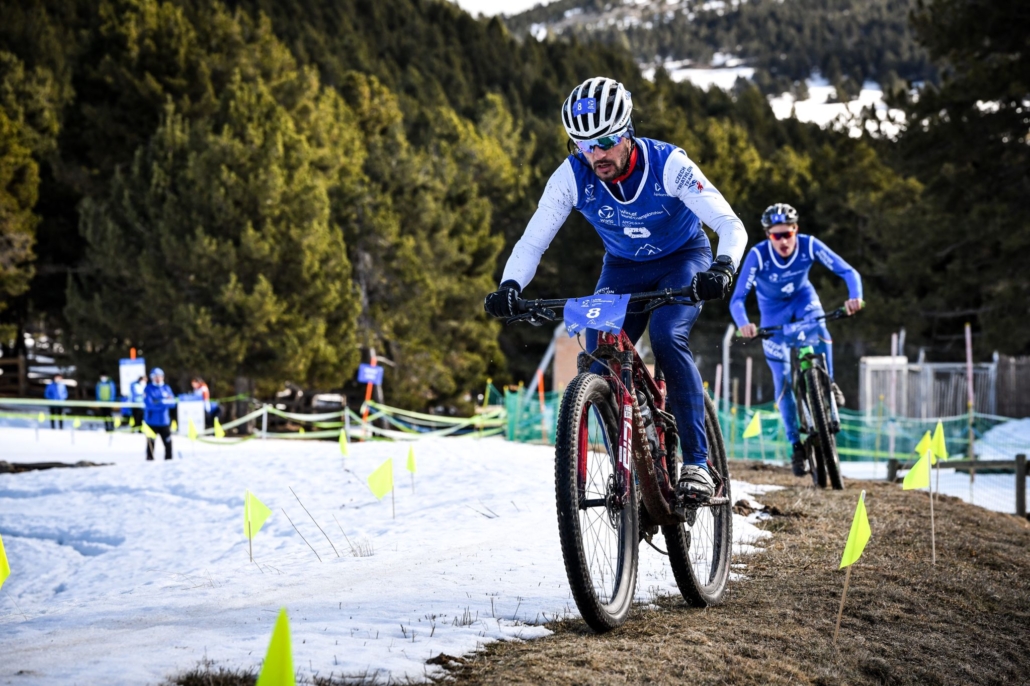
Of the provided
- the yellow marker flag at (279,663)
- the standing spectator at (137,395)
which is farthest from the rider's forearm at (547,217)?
the standing spectator at (137,395)

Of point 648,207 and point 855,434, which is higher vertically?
point 648,207

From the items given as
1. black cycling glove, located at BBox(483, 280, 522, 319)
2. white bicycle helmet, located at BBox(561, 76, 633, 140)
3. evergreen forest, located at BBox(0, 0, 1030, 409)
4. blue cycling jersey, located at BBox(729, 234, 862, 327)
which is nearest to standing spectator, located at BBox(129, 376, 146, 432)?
evergreen forest, located at BBox(0, 0, 1030, 409)

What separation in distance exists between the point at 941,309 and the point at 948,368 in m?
4.83

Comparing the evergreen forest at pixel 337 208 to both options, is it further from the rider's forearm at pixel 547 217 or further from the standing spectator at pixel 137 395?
the rider's forearm at pixel 547 217

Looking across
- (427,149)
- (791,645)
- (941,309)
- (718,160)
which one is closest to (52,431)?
(791,645)

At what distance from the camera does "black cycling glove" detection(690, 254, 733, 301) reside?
4.24m

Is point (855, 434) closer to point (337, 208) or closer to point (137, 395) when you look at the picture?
point (137, 395)

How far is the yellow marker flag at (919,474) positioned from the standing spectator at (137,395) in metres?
18.6

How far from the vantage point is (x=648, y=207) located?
4.87 metres

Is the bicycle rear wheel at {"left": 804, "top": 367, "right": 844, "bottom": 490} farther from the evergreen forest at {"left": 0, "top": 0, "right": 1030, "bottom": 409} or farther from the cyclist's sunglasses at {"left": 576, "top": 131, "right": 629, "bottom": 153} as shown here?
the evergreen forest at {"left": 0, "top": 0, "right": 1030, "bottom": 409}

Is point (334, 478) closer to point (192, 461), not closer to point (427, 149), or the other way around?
point (192, 461)

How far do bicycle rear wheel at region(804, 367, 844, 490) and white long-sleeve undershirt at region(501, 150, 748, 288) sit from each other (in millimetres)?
4487

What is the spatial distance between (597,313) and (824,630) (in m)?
1.67

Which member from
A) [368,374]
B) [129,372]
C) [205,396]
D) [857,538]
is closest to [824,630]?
[857,538]
